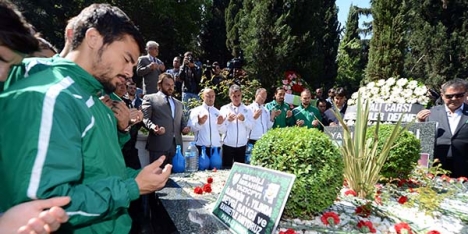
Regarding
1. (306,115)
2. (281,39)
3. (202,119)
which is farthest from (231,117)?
(281,39)

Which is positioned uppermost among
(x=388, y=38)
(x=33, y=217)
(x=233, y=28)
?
(x=233, y=28)

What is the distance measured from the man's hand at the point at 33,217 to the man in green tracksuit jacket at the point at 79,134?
0.13ft

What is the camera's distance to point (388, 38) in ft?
52.1

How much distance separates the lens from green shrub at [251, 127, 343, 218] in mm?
2961

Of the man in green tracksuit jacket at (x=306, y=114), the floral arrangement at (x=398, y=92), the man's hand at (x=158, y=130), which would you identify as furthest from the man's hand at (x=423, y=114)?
Result: the man's hand at (x=158, y=130)

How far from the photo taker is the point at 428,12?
1842 centimetres

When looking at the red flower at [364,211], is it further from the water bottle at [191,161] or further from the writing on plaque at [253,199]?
the water bottle at [191,161]

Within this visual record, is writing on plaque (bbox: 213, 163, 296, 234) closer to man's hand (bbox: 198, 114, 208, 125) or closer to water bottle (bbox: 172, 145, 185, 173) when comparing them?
water bottle (bbox: 172, 145, 185, 173)

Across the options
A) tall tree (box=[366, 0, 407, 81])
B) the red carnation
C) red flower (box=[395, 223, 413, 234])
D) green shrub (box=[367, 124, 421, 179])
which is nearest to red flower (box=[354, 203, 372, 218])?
the red carnation

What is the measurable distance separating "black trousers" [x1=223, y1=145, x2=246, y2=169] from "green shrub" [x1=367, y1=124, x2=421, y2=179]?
2.59 meters

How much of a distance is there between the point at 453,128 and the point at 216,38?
842 inches

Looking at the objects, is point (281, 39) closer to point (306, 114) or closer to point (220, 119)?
point (306, 114)

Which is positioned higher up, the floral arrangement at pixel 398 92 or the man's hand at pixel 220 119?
the floral arrangement at pixel 398 92

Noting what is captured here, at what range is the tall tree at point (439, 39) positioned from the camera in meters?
17.5
